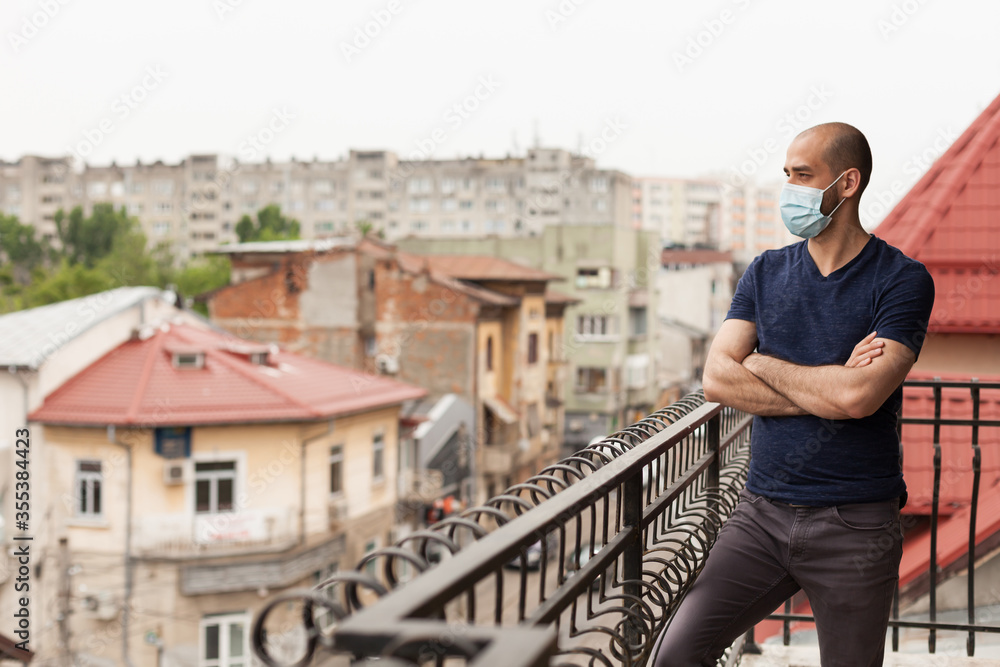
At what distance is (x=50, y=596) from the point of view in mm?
19719

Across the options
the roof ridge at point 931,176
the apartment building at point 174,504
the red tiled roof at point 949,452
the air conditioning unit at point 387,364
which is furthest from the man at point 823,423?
the air conditioning unit at point 387,364

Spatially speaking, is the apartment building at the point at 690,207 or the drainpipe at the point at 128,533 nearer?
the drainpipe at the point at 128,533

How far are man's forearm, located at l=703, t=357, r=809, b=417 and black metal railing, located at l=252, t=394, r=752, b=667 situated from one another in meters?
0.18

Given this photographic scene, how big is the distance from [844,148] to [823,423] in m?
0.75

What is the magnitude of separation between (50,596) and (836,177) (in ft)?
69.1

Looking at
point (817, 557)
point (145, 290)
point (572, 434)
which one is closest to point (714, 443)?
point (817, 557)

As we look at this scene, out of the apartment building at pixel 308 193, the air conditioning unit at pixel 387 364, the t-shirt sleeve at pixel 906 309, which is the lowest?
the air conditioning unit at pixel 387 364

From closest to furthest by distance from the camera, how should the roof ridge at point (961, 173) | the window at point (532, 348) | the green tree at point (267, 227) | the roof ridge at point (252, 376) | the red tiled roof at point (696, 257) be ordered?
1. the roof ridge at point (961, 173)
2. the roof ridge at point (252, 376)
3. the window at point (532, 348)
4. the red tiled roof at point (696, 257)
5. the green tree at point (267, 227)

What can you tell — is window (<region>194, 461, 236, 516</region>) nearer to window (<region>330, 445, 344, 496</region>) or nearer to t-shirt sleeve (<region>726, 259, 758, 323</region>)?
window (<region>330, 445, 344, 496</region>)

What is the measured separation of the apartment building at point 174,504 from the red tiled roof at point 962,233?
14.8m

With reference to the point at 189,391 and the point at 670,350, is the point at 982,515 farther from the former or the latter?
the point at 670,350

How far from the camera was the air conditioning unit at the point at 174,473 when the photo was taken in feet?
63.7

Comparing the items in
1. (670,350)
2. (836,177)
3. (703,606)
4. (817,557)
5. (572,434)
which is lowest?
(572,434)

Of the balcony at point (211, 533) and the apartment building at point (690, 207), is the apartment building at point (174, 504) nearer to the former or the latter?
the balcony at point (211, 533)
